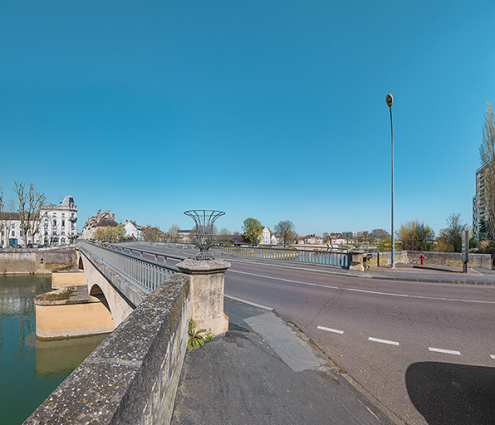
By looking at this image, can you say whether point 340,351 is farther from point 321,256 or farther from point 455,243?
point 455,243

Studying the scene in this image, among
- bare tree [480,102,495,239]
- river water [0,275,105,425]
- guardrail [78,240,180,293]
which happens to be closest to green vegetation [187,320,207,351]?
guardrail [78,240,180,293]

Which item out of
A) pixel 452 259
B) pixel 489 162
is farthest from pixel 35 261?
pixel 489 162

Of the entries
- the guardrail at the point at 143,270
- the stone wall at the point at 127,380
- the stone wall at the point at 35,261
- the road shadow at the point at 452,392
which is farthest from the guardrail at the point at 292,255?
the stone wall at the point at 35,261

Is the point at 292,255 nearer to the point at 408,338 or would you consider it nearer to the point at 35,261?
the point at 408,338

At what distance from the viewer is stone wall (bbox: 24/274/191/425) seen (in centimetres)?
115

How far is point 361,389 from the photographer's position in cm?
338

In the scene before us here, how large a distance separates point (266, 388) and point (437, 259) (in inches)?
813

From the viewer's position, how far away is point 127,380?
1.40 metres

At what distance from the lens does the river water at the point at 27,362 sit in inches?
405

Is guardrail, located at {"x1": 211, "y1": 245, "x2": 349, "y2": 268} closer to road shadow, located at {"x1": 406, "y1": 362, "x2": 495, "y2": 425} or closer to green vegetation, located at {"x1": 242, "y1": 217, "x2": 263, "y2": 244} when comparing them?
road shadow, located at {"x1": 406, "y1": 362, "x2": 495, "y2": 425}

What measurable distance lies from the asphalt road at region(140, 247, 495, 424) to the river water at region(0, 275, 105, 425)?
33.4 ft

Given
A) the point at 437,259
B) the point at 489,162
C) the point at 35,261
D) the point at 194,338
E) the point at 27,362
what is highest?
the point at 489,162

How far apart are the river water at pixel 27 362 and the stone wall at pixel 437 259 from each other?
19.8m

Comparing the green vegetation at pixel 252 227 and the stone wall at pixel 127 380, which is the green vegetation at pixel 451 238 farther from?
the green vegetation at pixel 252 227
